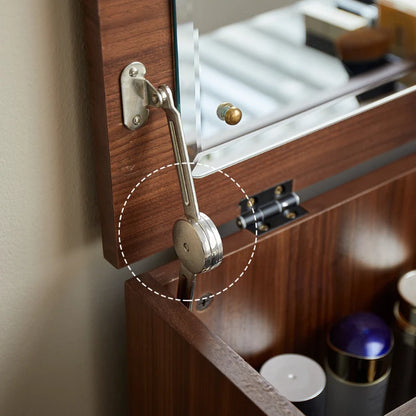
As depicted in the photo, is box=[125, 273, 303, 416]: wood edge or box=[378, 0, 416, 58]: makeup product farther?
box=[378, 0, 416, 58]: makeup product

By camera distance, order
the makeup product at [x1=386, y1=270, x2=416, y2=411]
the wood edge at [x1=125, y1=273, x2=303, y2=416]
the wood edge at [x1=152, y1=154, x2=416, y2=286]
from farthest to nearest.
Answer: the makeup product at [x1=386, y1=270, x2=416, y2=411]
the wood edge at [x1=152, y1=154, x2=416, y2=286]
the wood edge at [x1=125, y1=273, x2=303, y2=416]

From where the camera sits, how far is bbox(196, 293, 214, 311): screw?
0.70m

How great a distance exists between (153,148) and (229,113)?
64mm

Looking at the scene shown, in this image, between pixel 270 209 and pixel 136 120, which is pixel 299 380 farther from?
pixel 136 120

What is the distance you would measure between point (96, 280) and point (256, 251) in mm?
139

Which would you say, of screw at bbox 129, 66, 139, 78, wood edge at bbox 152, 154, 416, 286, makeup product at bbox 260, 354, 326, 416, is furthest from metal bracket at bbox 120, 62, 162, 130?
makeup product at bbox 260, 354, 326, 416

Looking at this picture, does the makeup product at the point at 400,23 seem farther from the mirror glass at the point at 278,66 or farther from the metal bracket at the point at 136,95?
the metal bracket at the point at 136,95

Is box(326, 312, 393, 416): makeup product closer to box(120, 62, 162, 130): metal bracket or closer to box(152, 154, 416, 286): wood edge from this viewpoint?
box(152, 154, 416, 286): wood edge

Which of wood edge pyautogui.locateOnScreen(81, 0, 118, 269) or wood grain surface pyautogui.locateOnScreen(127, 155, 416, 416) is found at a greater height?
wood edge pyautogui.locateOnScreen(81, 0, 118, 269)

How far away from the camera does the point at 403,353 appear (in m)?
0.82

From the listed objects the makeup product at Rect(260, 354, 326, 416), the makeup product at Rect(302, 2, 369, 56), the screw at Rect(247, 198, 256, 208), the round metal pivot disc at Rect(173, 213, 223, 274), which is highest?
the makeup product at Rect(302, 2, 369, 56)

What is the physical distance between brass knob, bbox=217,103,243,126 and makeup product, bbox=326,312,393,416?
24 centimetres

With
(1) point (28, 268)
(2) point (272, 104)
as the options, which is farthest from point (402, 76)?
(1) point (28, 268)

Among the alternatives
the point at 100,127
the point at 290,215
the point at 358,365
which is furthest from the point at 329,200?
the point at 100,127
